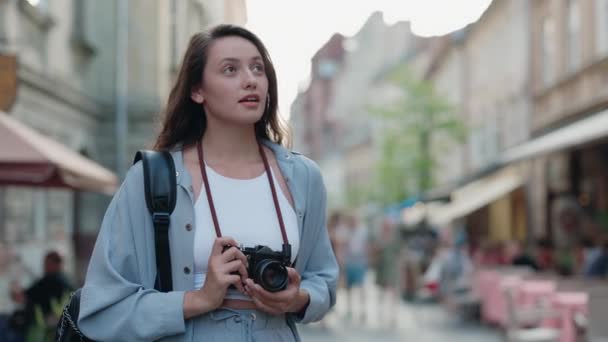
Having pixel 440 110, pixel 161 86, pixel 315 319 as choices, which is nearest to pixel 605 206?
pixel 161 86

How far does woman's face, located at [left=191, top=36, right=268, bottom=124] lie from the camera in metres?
2.64

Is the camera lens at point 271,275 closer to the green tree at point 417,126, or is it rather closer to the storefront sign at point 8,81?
the storefront sign at point 8,81

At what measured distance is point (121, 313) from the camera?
2.46m

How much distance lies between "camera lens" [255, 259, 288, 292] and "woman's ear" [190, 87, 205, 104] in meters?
0.51

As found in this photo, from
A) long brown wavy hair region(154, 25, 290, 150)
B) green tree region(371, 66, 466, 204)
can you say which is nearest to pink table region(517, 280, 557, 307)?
long brown wavy hair region(154, 25, 290, 150)

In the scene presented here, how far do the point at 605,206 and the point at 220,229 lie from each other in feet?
61.2

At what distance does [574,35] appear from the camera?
73.3 feet

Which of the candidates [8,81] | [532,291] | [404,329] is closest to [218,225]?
[8,81]

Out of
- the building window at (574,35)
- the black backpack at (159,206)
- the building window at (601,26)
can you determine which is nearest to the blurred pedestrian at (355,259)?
the building window at (601,26)

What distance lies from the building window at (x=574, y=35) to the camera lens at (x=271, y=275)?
65.5 ft

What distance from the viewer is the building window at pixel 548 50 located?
80.7ft

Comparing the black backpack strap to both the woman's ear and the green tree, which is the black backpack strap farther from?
the green tree

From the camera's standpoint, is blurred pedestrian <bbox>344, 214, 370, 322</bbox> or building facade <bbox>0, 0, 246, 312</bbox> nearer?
building facade <bbox>0, 0, 246, 312</bbox>

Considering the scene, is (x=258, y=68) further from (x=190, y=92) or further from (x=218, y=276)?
(x=218, y=276)
